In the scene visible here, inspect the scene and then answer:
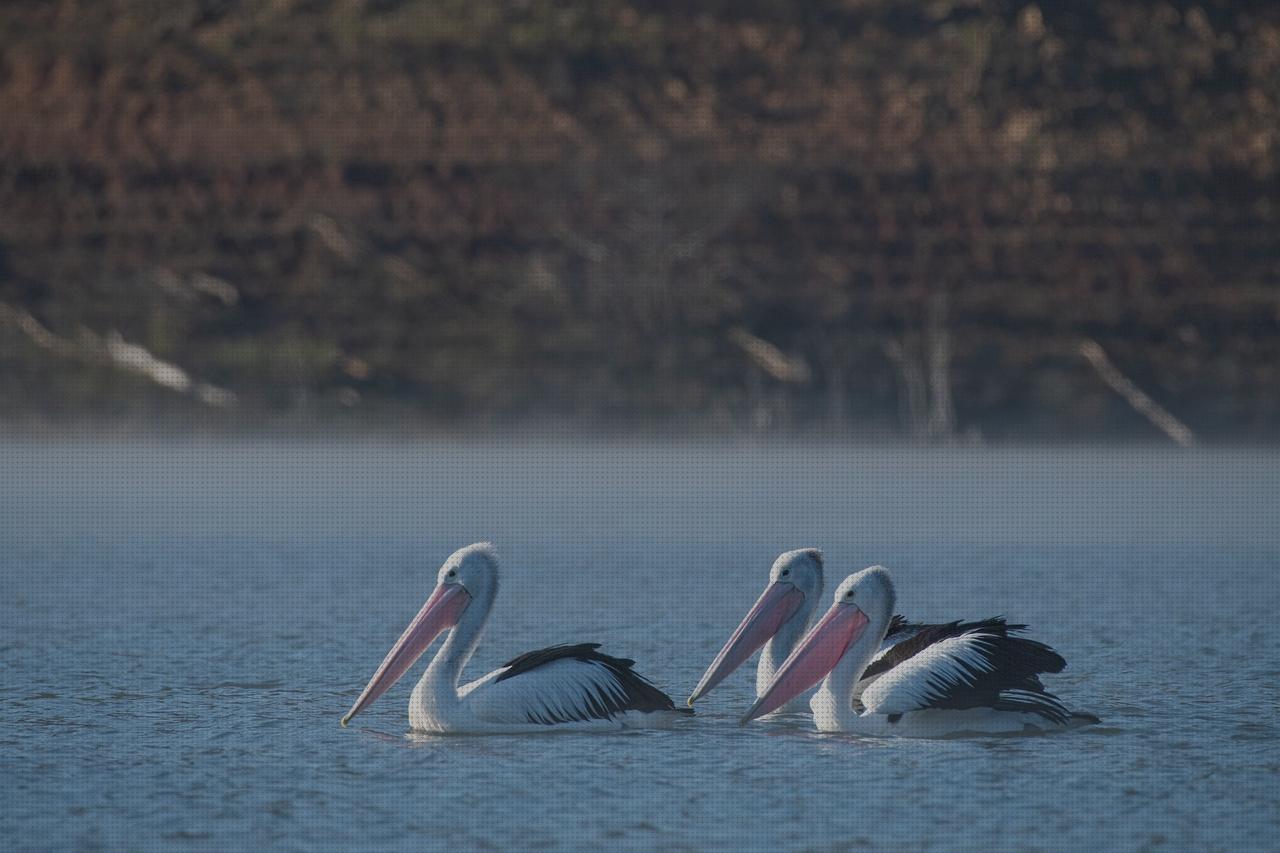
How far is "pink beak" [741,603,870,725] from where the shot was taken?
22.8 feet

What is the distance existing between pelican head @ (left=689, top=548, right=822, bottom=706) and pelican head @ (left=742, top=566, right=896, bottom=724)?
0.30 metres

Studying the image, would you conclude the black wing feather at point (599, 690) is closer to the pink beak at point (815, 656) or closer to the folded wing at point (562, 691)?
the folded wing at point (562, 691)

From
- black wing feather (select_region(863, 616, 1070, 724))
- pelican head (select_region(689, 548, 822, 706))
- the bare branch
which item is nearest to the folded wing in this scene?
A: pelican head (select_region(689, 548, 822, 706))

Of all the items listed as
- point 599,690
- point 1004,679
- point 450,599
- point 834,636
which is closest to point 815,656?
point 834,636

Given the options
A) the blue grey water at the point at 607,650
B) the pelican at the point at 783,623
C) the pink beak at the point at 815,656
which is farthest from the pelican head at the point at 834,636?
the pelican at the point at 783,623

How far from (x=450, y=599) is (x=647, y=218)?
118 feet

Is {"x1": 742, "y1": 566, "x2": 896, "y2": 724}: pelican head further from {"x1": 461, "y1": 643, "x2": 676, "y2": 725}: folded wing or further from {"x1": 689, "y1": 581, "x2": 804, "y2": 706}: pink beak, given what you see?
{"x1": 461, "y1": 643, "x2": 676, "y2": 725}: folded wing

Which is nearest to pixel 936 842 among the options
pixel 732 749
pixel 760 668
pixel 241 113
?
pixel 732 749

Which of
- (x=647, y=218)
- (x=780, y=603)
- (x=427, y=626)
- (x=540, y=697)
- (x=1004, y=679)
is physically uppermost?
(x=647, y=218)

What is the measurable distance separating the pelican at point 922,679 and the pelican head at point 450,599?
0.97 metres

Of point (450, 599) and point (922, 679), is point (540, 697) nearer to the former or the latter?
point (450, 599)

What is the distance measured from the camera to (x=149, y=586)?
11.6 metres

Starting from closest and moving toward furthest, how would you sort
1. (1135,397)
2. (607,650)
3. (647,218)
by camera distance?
(607,650) < (1135,397) < (647,218)

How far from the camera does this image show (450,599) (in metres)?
7.11
